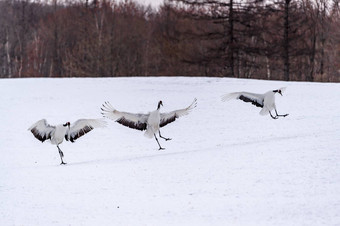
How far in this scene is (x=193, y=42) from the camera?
44688 mm

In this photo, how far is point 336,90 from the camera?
82.6 ft

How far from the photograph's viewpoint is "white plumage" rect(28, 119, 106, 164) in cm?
1452

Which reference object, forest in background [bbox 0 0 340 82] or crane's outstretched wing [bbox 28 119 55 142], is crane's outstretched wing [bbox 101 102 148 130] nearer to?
crane's outstretched wing [bbox 28 119 55 142]

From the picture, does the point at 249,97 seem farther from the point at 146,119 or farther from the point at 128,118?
the point at 128,118

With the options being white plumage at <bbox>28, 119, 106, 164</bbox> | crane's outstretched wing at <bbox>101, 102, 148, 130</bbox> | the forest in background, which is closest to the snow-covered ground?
white plumage at <bbox>28, 119, 106, 164</bbox>

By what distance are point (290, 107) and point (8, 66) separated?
42918 millimetres

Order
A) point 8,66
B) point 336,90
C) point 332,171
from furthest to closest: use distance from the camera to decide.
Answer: point 8,66, point 336,90, point 332,171

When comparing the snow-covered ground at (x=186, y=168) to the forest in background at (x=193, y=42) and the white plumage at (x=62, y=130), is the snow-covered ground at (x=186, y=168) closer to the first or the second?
the white plumage at (x=62, y=130)

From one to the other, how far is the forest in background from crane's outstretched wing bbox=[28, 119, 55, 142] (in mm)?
23280

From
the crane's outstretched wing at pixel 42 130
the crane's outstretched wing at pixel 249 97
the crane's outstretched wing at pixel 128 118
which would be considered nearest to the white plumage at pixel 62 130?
the crane's outstretched wing at pixel 42 130

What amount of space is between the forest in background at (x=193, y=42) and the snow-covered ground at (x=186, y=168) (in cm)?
1316

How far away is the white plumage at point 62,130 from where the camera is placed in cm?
1452

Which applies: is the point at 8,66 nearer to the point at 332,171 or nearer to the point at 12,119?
the point at 12,119

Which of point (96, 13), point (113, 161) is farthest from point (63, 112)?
point (96, 13)
